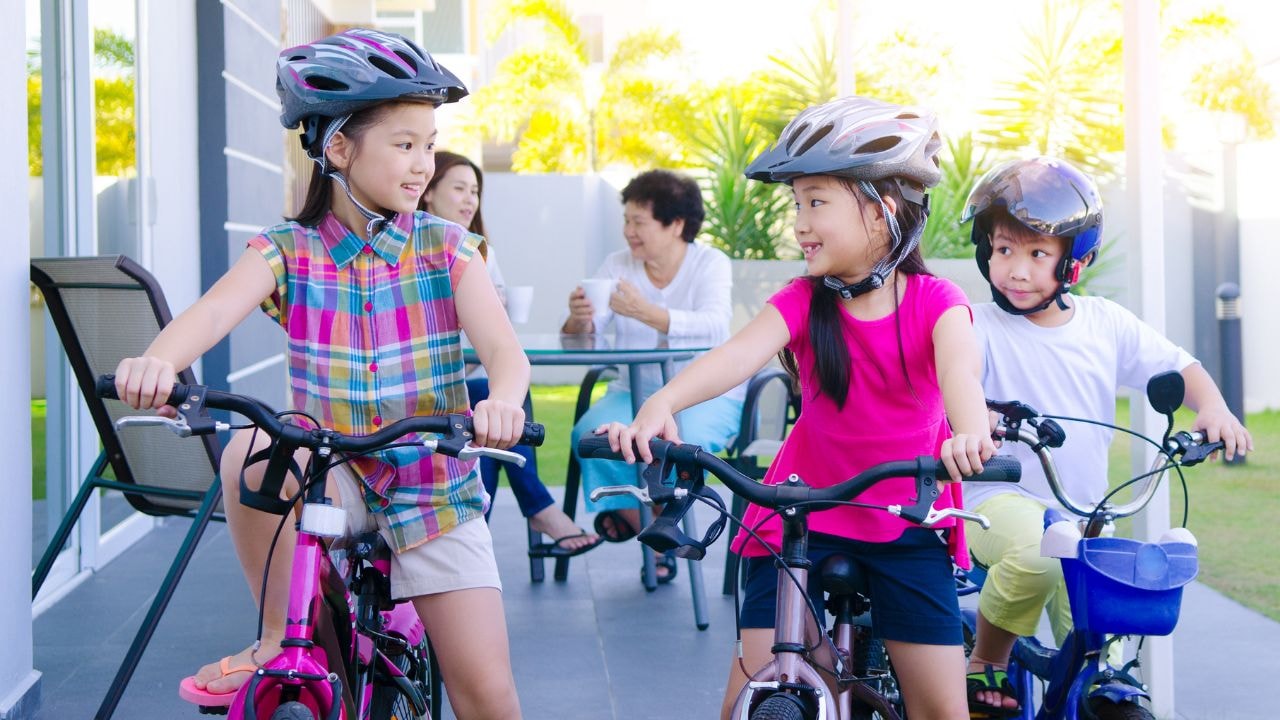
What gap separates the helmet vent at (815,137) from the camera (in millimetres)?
2486

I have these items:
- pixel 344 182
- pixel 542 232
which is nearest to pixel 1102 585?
pixel 344 182

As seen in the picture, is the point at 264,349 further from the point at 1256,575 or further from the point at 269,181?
the point at 1256,575

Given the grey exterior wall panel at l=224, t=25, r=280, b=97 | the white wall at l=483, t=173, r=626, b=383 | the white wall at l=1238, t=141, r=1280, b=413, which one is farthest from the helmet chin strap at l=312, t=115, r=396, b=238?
the white wall at l=483, t=173, r=626, b=383

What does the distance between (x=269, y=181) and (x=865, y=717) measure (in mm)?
5889

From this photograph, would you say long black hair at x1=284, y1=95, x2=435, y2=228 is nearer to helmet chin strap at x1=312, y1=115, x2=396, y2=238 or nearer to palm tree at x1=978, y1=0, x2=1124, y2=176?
helmet chin strap at x1=312, y1=115, x2=396, y2=238

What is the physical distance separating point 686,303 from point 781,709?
3.63 metres

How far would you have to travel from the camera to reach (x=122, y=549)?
5.78 metres

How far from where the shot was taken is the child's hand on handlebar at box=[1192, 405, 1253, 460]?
9.05ft

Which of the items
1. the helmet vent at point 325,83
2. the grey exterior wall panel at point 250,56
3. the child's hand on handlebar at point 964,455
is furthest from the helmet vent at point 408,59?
the grey exterior wall panel at point 250,56

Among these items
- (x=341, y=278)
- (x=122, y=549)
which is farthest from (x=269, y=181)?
(x=341, y=278)

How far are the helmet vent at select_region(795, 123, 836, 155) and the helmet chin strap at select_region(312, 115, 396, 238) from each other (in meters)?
0.82

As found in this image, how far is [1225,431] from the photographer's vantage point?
276 cm

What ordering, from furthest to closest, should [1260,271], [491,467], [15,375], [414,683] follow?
[1260,271] < [491,467] < [15,375] < [414,683]

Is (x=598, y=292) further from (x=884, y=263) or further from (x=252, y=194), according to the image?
(x=252, y=194)
